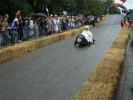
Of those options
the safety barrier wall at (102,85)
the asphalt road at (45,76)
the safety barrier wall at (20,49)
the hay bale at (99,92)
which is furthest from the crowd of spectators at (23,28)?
the hay bale at (99,92)

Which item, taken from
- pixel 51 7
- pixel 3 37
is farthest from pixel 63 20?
pixel 3 37

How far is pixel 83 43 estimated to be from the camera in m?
26.7

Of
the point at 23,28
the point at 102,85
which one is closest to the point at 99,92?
the point at 102,85

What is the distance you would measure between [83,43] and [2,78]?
515 inches

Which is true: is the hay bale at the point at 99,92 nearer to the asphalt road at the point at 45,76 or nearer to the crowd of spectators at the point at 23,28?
the asphalt road at the point at 45,76

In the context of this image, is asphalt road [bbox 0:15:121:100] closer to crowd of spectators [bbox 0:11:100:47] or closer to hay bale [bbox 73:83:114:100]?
hay bale [bbox 73:83:114:100]

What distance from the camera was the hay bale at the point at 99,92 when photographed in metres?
9.11

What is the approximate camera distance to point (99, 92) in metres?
9.62

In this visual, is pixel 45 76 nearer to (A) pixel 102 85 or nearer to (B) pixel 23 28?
(A) pixel 102 85

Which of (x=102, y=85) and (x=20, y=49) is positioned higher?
(x=102, y=85)

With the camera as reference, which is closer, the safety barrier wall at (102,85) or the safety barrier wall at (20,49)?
the safety barrier wall at (102,85)

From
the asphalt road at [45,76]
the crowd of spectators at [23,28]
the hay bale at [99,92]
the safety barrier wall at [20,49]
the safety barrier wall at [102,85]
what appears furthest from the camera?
the crowd of spectators at [23,28]

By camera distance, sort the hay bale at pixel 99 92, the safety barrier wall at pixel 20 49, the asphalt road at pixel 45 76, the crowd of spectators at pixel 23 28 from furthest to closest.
Result: the crowd of spectators at pixel 23 28 → the safety barrier wall at pixel 20 49 → the asphalt road at pixel 45 76 → the hay bale at pixel 99 92

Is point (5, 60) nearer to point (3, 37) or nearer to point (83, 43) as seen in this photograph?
point (3, 37)
